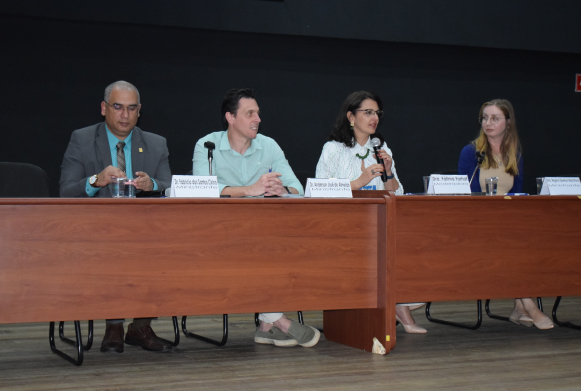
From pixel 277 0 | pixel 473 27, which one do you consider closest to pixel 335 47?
pixel 277 0

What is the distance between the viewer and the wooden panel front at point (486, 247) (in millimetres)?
2898

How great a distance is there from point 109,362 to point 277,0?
287cm

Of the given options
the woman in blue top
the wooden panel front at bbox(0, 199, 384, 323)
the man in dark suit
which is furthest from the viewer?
the woman in blue top

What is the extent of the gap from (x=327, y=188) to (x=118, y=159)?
108 centimetres

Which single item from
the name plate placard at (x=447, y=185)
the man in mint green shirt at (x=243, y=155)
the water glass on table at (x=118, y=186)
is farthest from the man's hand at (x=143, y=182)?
the name plate placard at (x=447, y=185)

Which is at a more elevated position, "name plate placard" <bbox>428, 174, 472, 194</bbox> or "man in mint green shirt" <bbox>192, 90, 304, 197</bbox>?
"man in mint green shirt" <bbox>192, 90, 304, 197</bbox>

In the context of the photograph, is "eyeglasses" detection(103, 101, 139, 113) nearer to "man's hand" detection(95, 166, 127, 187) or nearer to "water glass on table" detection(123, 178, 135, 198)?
"man's hand" detection(95, 166, 127, 187)

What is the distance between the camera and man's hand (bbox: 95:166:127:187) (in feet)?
9.12

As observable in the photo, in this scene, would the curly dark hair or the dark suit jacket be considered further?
the curly dark hair

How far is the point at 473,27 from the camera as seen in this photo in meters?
5.07

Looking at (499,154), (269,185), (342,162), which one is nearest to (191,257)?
(269,185)

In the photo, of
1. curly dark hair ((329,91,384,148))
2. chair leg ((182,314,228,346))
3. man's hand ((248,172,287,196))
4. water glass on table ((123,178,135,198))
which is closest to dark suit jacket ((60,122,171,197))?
water glass on table ((123,178,135,198))

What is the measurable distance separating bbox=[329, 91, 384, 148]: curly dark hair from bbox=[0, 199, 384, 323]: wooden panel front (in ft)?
2.76

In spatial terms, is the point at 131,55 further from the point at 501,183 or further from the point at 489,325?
the point at 489,325
